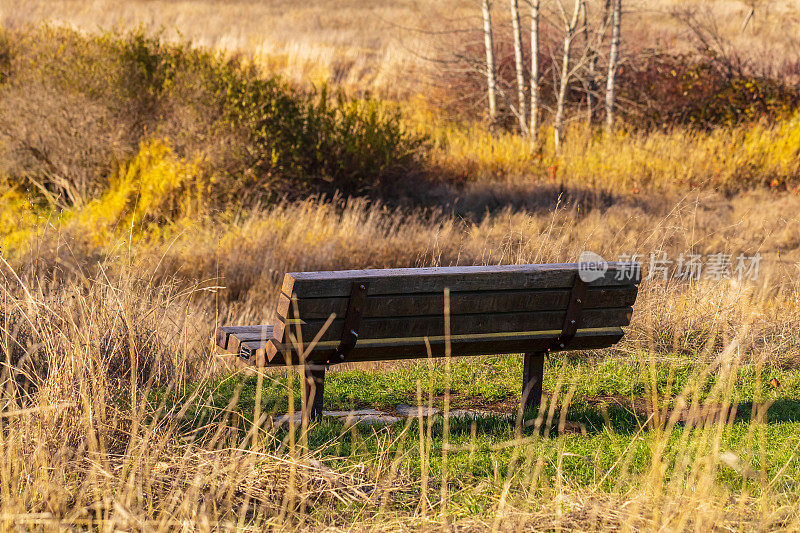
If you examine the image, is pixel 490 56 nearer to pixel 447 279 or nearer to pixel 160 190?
pixel 160 190

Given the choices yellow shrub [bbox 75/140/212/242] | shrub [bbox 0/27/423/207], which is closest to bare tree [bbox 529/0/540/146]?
shrub [bbox 0/27/423/207]

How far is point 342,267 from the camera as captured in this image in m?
10.1

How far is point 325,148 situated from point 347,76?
32.3ft

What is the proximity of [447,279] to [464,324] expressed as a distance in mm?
298

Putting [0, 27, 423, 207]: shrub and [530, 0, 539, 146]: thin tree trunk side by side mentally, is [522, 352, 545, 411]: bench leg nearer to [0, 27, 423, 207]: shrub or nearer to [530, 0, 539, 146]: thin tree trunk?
[0, 27, 423, 207]: shrub

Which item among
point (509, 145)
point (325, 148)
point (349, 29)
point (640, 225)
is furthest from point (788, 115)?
point (349, 29)

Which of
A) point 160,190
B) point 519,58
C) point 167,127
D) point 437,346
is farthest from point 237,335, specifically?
point 519,58

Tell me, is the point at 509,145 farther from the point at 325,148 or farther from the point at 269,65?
the point at 269,65

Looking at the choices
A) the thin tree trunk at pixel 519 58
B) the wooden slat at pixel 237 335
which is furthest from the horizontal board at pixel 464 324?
the thin tree trunk at pixel 519 58

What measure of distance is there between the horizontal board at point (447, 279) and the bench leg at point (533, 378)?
52 cm

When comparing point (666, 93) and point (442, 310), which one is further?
point (666, 93)

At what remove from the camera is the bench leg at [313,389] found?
4.15 m

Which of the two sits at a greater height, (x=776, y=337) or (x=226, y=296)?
(x=776, y=337)

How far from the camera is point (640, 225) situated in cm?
1193
